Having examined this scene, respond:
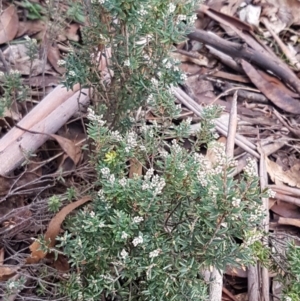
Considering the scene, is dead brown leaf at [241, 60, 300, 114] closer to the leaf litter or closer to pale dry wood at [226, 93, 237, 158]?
the leaf litter

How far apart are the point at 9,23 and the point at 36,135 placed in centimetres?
87

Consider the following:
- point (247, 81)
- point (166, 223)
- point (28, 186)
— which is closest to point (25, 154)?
point (28, 186)

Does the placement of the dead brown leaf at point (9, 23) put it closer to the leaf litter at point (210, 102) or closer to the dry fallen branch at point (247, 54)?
the leaf litter at point (210, 102)

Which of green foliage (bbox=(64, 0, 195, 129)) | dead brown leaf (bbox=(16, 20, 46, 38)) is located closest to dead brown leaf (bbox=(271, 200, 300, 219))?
green foliage (bbox=(64, 0, 195, 129))

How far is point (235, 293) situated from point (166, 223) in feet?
1.89

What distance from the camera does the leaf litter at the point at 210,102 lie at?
205cm

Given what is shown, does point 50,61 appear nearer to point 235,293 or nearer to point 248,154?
point 248,154

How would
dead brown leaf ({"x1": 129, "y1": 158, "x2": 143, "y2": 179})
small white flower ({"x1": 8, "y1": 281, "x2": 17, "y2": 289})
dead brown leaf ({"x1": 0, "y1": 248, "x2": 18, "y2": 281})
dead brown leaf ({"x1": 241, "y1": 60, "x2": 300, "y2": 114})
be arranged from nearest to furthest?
small white flower ({"x1": 8, "y1": 281, "x2": 17, "y2": 289}) → dead brown leaf ({"x1": 129, "y1": 158, "x2": 143, "y2": 179}) → dead brown leaf ({"x1": 0, "y1": 248, "x2": 18, "y2": 281}) → dead brown leaf ({"x1": 241, "y1": 60, "x2": 300, "y2": 114})

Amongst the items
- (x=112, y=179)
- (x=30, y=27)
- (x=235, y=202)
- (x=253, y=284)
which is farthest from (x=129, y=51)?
(x=30, y=27)

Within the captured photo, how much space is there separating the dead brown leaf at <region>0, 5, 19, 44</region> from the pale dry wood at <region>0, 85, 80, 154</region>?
0.60m

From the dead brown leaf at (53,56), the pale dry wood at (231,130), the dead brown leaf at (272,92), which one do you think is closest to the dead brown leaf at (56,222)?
the pale dry wood at (231,130)

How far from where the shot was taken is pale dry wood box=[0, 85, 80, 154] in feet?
7.21

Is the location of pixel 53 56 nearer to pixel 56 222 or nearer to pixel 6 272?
pixel 56 222

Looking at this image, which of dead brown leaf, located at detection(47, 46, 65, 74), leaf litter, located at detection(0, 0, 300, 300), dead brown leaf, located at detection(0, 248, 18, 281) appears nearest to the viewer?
dead brown leaf, located at detection(0, 248, 18, 281)
